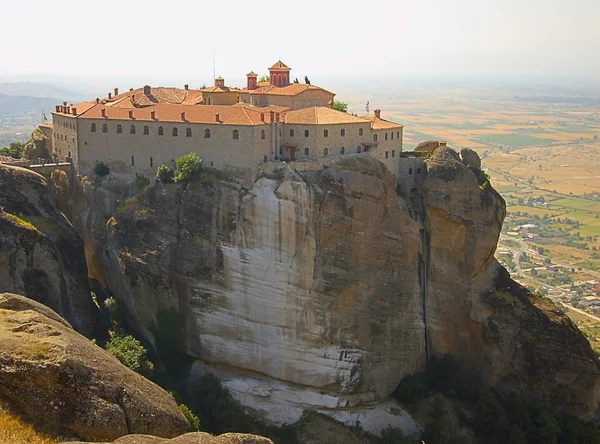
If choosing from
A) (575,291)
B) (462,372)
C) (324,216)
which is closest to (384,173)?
(324,216)

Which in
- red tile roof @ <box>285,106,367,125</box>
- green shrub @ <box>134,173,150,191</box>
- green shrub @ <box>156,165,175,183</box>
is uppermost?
red tile roof @ <box>285,106,367,125</box>

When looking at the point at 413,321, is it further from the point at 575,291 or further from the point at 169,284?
the point at 575,291

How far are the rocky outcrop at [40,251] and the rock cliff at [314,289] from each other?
3.28 meters

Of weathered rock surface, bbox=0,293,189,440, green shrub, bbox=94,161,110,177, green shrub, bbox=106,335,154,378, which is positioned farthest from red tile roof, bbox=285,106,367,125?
weathered rock surface, bbox=0,293,189,440

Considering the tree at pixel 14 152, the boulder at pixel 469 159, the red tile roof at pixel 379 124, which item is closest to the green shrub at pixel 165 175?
the red tile roof at pixel 379 124

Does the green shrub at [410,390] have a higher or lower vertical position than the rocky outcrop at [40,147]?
lower

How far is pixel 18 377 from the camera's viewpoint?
22.4m

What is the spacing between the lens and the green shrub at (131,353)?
4609cm

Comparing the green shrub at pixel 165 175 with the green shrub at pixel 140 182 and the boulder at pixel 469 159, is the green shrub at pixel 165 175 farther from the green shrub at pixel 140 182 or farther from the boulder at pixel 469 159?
the boulder at pixel 469 159

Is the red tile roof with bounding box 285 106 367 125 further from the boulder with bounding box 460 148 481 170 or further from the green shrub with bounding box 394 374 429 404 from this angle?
the green shrub with bounding box 394 374 429 404

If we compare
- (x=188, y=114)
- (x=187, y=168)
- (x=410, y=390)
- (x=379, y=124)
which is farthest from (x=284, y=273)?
(x=379, y=124)

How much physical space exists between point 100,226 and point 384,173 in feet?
71.9

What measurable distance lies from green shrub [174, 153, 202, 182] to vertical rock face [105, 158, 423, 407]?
0.85 m

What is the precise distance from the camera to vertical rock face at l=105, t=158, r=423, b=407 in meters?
49.5
